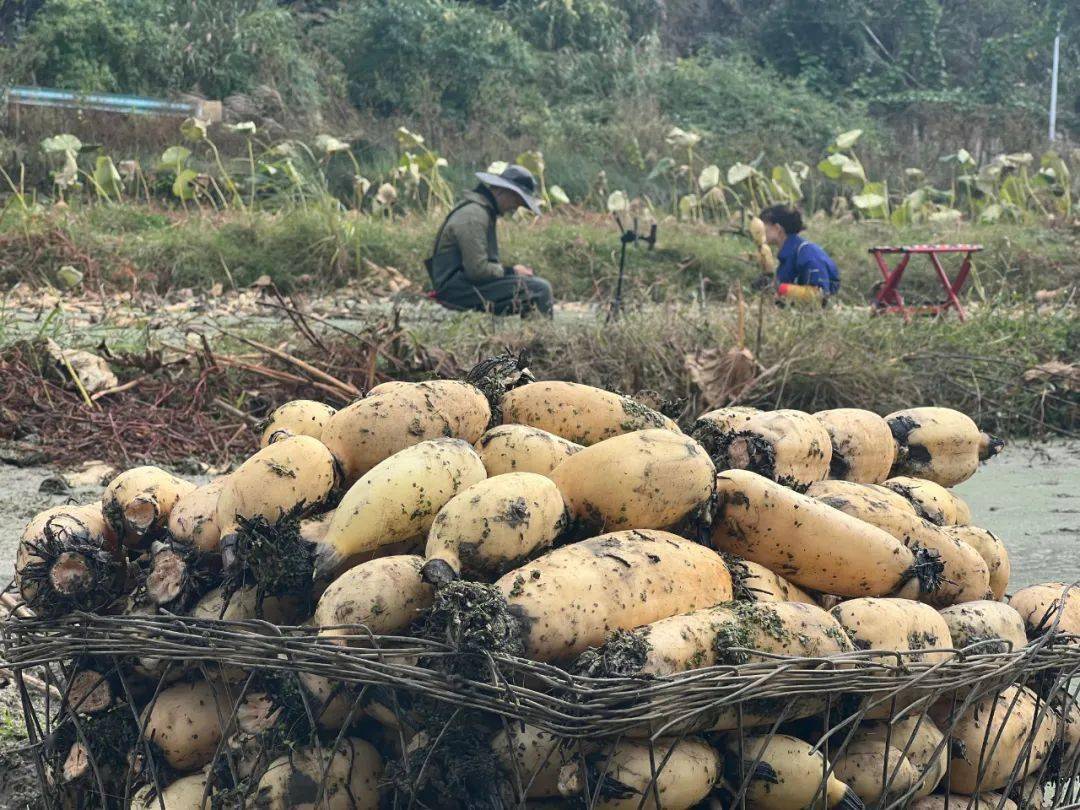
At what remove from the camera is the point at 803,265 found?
28.1 ft

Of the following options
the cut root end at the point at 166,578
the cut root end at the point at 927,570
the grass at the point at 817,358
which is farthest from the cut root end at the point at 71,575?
the grass at the point at 817,358

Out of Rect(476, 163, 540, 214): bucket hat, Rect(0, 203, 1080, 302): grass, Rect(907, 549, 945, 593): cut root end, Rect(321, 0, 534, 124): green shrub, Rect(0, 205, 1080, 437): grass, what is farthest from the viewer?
Rect(321, 0, 534, 124): green shrub

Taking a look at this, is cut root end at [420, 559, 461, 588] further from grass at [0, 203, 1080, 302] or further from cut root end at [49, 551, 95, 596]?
grass at [0, 203, 1080, 302]

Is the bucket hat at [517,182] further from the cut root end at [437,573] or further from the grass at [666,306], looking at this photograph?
the cut root end at [437,573]

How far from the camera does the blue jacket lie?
28.0 ft

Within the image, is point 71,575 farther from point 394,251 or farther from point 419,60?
point 419,60

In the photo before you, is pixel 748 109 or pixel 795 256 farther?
pixel 748 109

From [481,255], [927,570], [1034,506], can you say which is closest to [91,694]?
[927,570]

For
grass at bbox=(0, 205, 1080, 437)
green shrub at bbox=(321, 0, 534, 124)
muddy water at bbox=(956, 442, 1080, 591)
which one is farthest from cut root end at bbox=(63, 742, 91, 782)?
green shrub at bbox=(321, 0, 534, 124)

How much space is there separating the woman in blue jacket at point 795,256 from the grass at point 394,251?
84 cm

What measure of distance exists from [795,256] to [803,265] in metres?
0.14

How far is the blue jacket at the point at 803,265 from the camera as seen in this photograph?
8523mm

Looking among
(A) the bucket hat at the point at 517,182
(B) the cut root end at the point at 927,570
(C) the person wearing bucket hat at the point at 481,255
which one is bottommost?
(C) the person wearing bucket hat at the point at 481,255

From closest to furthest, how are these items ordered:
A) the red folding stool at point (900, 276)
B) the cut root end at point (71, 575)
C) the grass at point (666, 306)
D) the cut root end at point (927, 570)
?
the cut root end at point (71, 575) → the cut root end at point (927, 570) → the grass at point (666, 306) → the red folding stool at point (900, 276)
